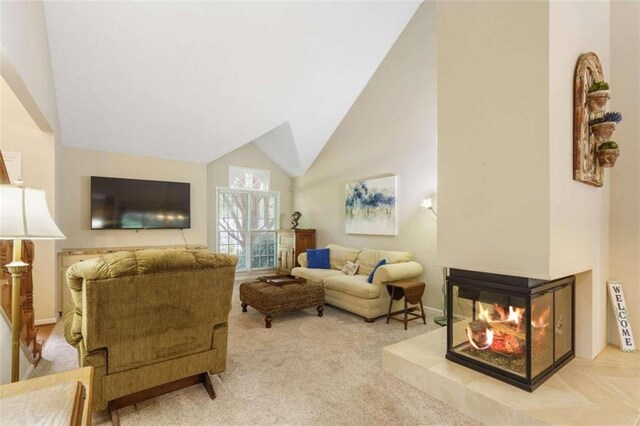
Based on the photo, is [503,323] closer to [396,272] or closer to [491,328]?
[491,328]

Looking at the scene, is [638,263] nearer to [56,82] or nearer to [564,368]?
[564,368]

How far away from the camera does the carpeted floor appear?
1974 mm

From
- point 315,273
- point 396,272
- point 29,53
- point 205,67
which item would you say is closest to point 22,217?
point 29,53

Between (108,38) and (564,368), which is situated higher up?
(108,38)

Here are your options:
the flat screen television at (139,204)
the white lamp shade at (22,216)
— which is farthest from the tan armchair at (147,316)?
the flat screen television at (139,204)

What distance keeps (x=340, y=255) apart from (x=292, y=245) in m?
1.44

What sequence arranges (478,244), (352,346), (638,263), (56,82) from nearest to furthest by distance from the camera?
(478,244) → (638,263) → (352,346) → (56,82)

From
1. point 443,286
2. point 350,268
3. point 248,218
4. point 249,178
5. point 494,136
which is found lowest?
point 443,286

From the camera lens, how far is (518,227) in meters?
1.95

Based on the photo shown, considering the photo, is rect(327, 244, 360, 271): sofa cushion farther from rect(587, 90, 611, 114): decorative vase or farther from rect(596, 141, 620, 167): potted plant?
rect(587, 90, 611, 114): decorative vase

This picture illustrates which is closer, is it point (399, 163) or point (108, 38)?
point (108, 38)

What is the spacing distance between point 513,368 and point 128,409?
8.34 ft

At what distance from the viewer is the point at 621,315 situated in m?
2.50

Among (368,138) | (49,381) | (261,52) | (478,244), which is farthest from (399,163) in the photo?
(49,381)
